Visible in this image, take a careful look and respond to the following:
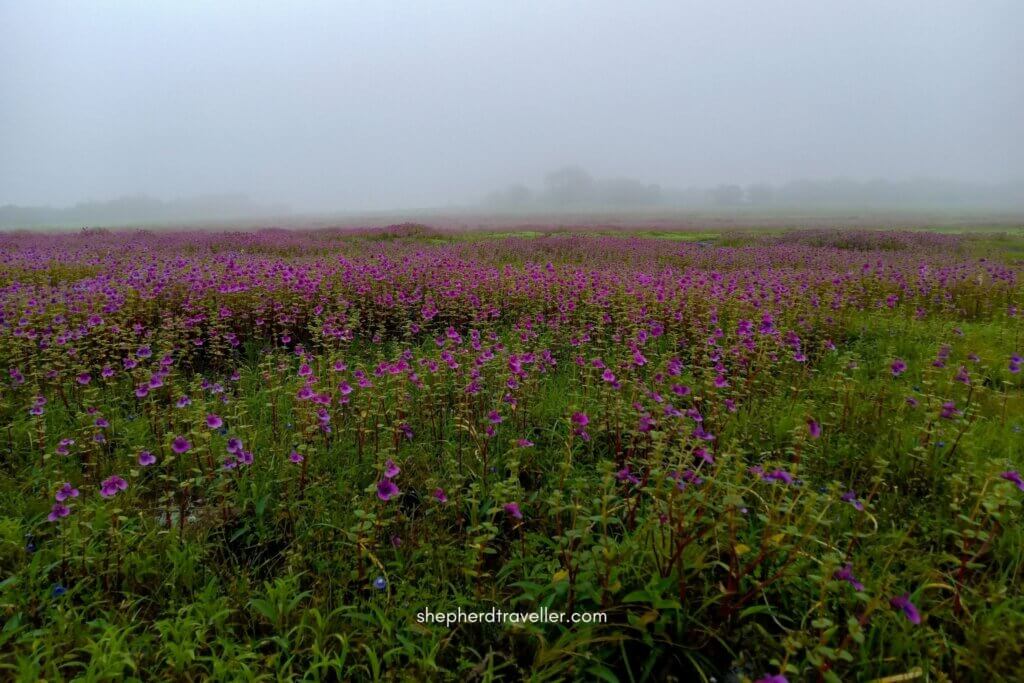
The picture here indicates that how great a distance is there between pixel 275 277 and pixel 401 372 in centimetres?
473

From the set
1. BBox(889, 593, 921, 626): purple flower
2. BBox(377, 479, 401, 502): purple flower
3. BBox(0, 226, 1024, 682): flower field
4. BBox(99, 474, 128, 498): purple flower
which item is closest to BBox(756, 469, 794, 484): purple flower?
BBox(0, 226, 1024, 682): flower field

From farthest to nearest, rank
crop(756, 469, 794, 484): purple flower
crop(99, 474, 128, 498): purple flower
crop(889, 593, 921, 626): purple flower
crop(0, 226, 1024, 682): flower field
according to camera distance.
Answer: crop(99, 474, 128, 498): purple flower < crop(756, 469, 794, 484): purple flower < crop(0, 226, 1024, 682): flower field < crop(889, 593, 921, 626): purple flower

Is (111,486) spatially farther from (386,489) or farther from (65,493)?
(386,489)

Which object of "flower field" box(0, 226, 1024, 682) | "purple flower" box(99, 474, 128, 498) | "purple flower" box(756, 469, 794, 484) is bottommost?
"flower field" box(0, 226, 1024, 682)

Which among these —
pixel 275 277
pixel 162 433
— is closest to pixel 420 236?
pixel 275 277

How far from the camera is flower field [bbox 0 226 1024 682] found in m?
1.96

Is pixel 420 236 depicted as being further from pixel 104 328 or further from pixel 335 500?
pixel 335 500

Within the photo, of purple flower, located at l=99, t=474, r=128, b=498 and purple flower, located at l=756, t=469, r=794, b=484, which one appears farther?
purple flower, located at l=99, t=474, r=128, b=498

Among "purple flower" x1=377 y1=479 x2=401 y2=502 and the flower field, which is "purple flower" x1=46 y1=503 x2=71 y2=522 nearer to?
the flower field

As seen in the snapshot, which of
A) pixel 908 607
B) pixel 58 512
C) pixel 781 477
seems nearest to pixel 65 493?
pixel 58 512

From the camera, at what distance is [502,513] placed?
10.1ft

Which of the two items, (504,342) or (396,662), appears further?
(504,342)

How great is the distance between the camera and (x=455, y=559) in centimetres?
257

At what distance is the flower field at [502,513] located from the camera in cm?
196
